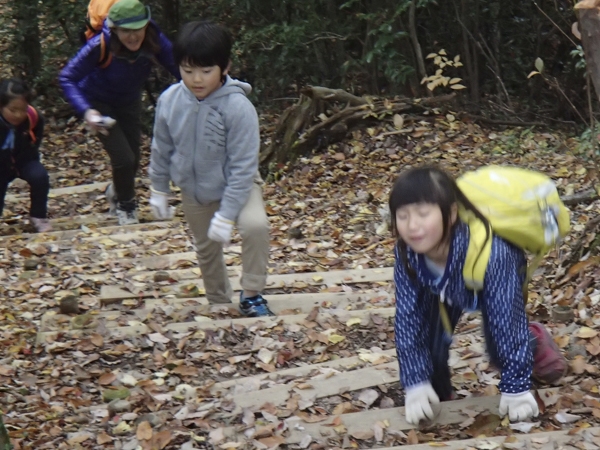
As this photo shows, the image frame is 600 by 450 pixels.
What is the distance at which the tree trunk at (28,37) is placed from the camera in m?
11.8

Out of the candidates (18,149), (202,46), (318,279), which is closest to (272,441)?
(202,46)

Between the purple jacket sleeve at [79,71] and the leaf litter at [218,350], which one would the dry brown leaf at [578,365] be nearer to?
the leaf litter at [218,350]

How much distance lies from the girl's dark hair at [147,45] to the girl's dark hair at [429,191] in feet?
13.0

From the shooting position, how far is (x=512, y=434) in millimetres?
3209

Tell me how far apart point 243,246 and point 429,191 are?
187 cm

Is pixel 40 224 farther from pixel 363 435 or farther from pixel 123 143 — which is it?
pixel 363 435

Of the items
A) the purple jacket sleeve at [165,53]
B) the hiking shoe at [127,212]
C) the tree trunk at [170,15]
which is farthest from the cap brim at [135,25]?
the tree trunk at [170,15]

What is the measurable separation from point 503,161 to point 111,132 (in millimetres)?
3492

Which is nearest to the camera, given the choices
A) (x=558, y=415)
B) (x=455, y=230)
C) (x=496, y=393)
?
(x=455, y=230)

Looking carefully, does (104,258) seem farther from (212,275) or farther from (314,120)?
(314,120)

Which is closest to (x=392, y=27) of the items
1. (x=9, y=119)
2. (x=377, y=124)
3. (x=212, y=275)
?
(x=377, y=124)

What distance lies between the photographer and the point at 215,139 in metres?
4.44

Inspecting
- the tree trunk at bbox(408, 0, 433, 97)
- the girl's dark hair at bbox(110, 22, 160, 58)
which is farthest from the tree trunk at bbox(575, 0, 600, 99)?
the tree trunk at bbox(408, 0, 433, 97)

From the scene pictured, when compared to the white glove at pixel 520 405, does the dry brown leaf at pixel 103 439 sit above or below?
below
